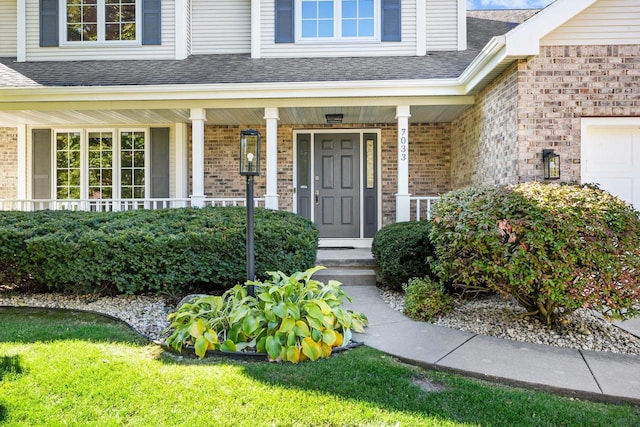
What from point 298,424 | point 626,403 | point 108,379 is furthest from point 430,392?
point 108,379

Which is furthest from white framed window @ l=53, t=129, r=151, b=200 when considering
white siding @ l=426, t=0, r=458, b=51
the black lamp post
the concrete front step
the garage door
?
the garage door

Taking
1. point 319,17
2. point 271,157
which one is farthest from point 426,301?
point 319,17

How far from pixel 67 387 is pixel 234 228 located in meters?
2.46

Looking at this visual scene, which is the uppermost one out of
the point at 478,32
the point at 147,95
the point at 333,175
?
the point at 478,32

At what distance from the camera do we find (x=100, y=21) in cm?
861

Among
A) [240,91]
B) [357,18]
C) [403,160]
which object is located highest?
[357,18]

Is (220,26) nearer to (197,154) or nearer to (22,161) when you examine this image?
(197,154)

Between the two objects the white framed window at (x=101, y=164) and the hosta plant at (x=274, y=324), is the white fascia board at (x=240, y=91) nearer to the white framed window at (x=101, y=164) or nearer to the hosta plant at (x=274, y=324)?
the white framed window at (x=101, y=164)

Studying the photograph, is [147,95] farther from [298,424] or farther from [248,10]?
[298,424]

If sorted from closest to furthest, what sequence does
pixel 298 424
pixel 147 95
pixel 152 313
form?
1. pixel 298 424
2. pixel 152 313
3. pixel 147 95

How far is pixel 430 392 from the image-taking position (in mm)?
2879

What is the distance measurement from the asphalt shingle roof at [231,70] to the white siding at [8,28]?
43 cm

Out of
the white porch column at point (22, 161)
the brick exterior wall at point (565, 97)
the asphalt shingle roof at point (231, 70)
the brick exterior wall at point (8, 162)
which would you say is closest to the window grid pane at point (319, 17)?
the asphalt shingle roof at point (231, 70)

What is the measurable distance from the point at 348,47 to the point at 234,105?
2.77 meters
